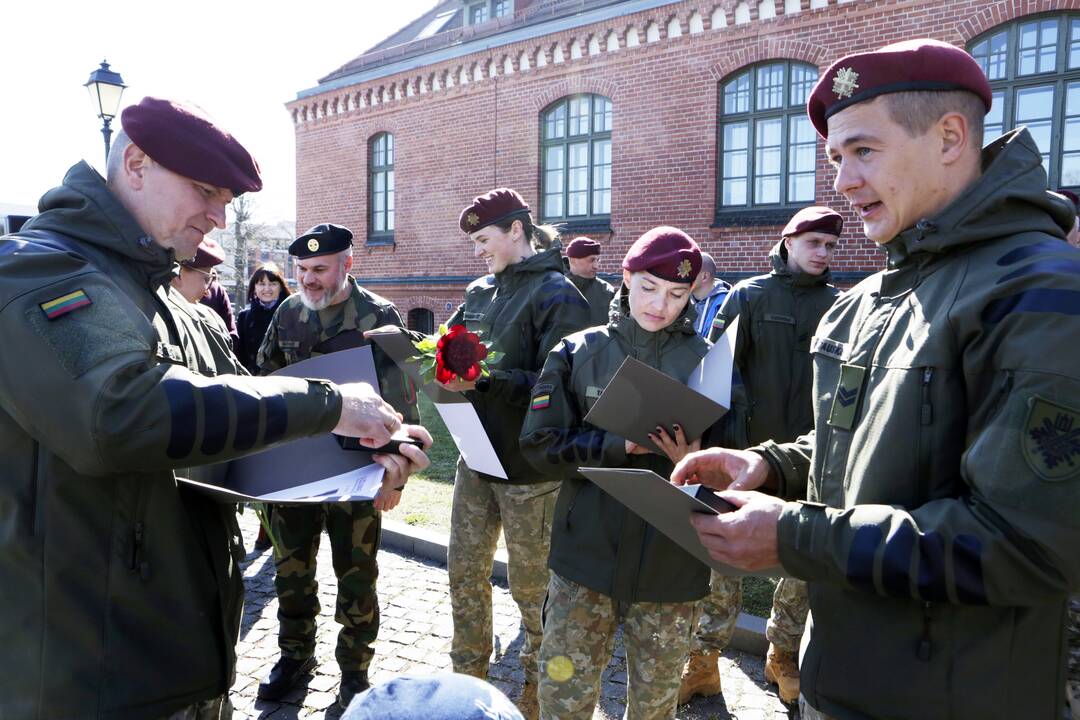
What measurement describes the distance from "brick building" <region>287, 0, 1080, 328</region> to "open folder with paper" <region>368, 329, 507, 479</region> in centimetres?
906

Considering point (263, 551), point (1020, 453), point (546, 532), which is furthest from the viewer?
point (263, 551)

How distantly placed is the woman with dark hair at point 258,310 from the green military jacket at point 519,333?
2867 mm

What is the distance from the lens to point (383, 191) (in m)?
17.6

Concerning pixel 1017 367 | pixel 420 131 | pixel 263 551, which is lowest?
pixel 263 551

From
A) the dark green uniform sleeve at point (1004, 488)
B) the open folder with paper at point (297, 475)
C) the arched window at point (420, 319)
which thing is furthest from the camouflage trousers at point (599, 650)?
the arched window at point (420, 319)

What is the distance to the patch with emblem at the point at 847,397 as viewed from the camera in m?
1.85

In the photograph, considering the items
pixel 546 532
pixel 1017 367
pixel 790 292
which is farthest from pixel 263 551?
pixel 1017 367

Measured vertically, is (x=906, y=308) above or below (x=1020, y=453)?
above

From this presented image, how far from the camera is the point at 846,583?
161 centimetres

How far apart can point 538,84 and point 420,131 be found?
3.22 metres

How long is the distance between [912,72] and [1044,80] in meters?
10.8

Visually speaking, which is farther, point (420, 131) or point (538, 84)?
point (420, 131)

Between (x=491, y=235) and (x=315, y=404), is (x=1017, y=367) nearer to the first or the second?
(x=315, y=404)

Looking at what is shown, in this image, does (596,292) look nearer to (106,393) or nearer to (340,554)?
(340,554)
